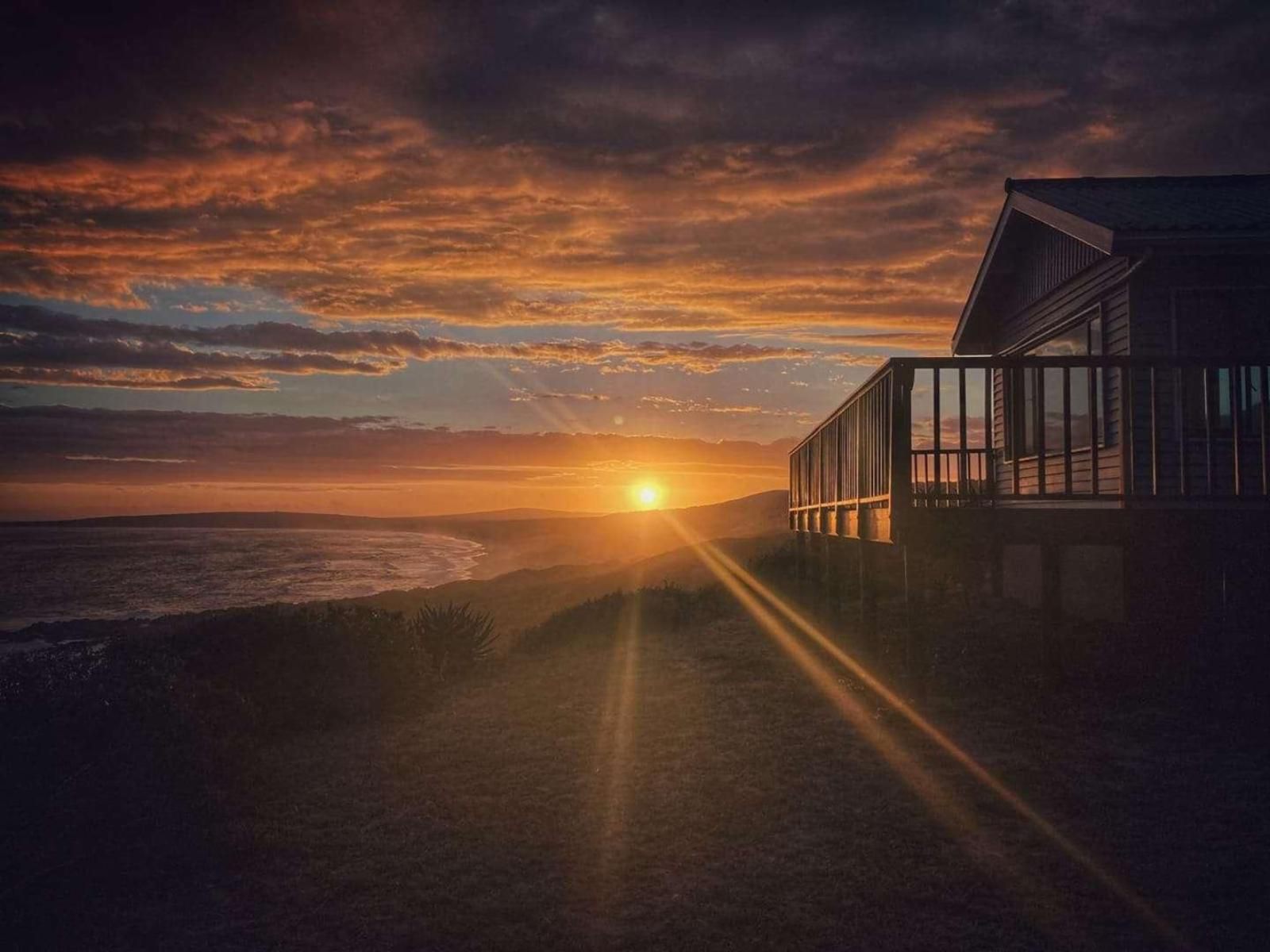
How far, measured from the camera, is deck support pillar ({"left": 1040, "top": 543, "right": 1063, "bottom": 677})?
966cm

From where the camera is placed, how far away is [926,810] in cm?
650

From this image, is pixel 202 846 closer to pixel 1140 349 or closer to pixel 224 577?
pixel 1140 349

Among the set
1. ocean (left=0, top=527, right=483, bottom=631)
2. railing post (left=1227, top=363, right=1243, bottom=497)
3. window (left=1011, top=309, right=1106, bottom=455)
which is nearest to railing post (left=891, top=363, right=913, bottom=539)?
railing post (left=1227, top=363, right=1243, bottom=497)

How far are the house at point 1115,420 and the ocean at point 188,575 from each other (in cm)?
3222

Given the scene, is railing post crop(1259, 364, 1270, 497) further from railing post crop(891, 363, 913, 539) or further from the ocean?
the ocean

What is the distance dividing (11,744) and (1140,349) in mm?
12177

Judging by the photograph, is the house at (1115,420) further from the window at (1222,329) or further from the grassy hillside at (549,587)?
the grassy hillside at (549,587)

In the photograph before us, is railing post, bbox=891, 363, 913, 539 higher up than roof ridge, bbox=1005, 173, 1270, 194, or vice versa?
roof ridge, bbox=1005, 173, 1270, 194

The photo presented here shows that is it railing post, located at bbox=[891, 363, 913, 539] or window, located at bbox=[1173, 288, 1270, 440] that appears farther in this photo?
window, located at bbox=[1173, 288, 1270, 440]

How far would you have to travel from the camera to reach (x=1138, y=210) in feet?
40.9

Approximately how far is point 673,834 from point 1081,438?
993cm

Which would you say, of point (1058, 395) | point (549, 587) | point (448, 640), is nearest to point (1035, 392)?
point (1058, 395)

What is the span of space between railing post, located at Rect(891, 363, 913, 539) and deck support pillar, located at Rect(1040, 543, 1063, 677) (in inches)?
70.6

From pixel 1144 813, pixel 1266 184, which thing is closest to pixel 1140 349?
pixel 1266 184
